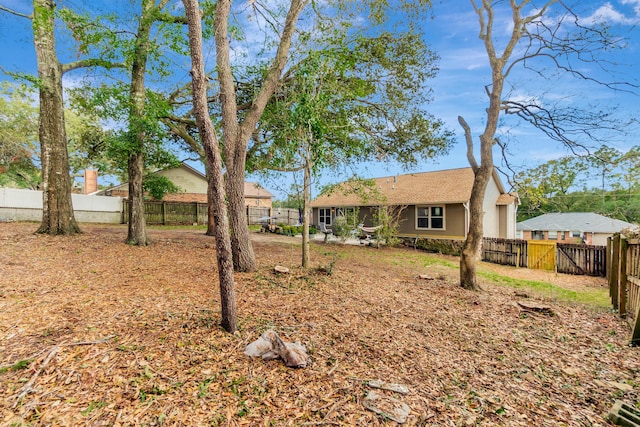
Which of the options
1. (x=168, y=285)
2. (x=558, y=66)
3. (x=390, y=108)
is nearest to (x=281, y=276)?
(x=168, y=285)

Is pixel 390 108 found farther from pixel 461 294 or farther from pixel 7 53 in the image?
pixel 7 53

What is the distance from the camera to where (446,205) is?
16.5 meters

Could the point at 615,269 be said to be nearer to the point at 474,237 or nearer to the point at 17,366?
the point at 474,237

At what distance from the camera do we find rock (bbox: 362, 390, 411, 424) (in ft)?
7.47

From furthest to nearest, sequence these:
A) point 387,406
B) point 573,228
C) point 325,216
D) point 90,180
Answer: point 573,228 → point 90,180 → point 325,216 → point 387,406

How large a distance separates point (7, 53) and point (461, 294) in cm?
1336

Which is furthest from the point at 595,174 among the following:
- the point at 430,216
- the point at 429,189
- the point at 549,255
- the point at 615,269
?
the point at 429,189

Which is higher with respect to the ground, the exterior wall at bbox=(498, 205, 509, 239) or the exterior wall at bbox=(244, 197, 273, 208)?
the exterior wall at bbox=(244, 197, 273, 208)

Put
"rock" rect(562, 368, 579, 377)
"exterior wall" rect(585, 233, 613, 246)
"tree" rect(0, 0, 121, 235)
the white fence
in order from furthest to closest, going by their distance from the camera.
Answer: "exterior wall" rect(585, 233, 613, 246) → the white fence → "tree" rect(0, 0, 121, 235) → "rock" rect(562, 368, 579, 377)

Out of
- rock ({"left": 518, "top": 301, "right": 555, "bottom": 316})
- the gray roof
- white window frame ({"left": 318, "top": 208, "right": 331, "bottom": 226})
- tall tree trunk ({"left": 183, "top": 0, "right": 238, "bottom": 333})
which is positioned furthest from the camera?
the gray roof

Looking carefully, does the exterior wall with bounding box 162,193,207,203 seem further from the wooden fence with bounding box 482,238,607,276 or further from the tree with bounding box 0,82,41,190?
the wooden fence with bounding box 482,238,607,276

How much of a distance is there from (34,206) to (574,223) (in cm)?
3928

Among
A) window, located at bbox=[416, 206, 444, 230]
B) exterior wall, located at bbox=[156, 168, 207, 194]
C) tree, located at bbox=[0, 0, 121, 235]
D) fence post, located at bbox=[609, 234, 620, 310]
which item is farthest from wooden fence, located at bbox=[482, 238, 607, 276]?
exterior wall, located at bbox=[156, 168, 207, 194]

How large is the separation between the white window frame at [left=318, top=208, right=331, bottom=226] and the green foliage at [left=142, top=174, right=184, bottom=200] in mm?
10897
